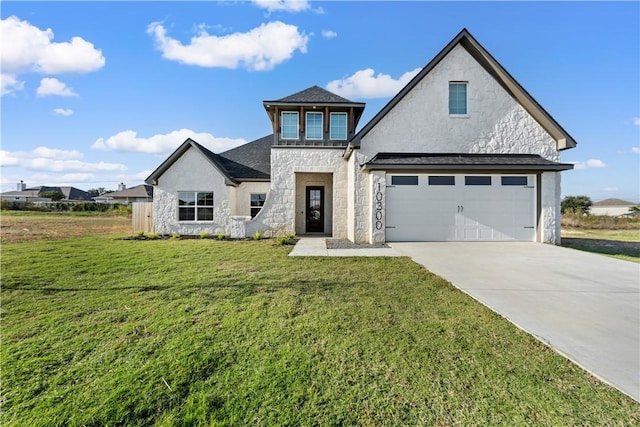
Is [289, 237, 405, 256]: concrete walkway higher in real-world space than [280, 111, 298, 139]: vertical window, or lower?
Result: lower

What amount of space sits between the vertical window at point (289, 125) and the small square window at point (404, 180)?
575 centimetres

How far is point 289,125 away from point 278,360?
13.4 m

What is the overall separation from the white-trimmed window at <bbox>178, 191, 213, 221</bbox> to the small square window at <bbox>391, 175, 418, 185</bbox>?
395 inches

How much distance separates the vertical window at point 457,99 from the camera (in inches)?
506

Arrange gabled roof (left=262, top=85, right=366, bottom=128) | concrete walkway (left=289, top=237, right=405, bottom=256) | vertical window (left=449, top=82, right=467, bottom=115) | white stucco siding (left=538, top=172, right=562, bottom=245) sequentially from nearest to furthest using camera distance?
concrete walkway (left=289, top=237, right=405, bottom=256) → white stucco siding (left=538, top=172, right=562, bottom=245) → vertical window (left=449, top=82, right=467, bottom=115) → gabled roof (left=262, top=85, right=366, bottom=128)

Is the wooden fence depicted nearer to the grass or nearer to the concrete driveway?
the grass

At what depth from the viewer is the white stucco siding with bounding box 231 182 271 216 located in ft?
54.7

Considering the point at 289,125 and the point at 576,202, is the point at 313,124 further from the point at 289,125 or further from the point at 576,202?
the point at 576,202

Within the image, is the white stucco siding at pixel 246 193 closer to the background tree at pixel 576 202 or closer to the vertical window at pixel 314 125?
the vertical window at pixel 314 125

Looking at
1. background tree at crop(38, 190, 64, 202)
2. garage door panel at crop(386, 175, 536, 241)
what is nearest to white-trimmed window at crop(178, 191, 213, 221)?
garage door panel at crop(386, 175, 536, 241)

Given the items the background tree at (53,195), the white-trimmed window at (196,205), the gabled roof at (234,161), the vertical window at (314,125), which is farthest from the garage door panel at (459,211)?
the background tree at (53,195)

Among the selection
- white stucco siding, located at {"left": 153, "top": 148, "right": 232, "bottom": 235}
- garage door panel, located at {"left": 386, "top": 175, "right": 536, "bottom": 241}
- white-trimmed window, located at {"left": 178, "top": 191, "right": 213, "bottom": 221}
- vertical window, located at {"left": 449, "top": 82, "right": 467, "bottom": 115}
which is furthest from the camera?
white-trimmed window, located at {"left": 178, "top": 191, "right": 213, "bottom": 221}

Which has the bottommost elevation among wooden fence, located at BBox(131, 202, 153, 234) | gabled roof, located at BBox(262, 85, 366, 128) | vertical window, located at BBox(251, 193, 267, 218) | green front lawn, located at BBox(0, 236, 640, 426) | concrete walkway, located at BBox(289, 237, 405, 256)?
green front lawn, located at BBox(0, 236, 640, 426)

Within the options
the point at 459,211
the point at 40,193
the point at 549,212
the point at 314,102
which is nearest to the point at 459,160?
the point at 459,211
